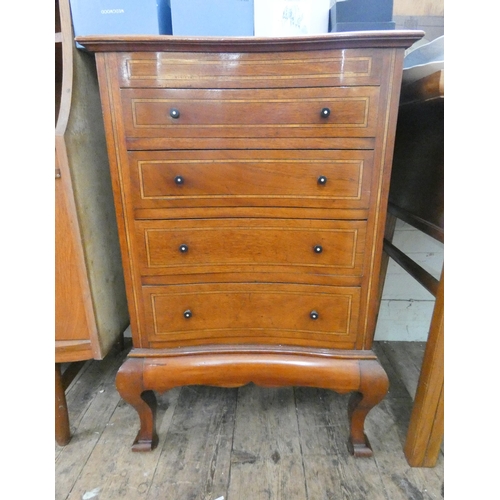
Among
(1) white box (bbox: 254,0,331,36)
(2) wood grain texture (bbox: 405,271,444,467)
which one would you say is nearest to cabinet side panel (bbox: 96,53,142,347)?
(1) white box (bbox: 254,0,331,36)

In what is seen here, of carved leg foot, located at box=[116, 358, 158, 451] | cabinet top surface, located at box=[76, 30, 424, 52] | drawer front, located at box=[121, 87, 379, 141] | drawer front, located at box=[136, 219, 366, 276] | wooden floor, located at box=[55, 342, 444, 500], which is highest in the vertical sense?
cabinet top surface, located at box=[76, 30, 424, 52]

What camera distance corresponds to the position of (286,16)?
928 millimetres

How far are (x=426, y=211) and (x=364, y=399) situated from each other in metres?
0.57

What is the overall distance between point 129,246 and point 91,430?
72 cm

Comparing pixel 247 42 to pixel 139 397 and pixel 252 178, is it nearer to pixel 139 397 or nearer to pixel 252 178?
pixel 252 178

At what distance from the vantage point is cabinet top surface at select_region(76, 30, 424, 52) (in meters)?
0.74

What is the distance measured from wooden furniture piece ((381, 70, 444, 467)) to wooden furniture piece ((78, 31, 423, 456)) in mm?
139

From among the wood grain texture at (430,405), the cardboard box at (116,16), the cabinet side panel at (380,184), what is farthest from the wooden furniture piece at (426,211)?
the cardboard box at (116,16)

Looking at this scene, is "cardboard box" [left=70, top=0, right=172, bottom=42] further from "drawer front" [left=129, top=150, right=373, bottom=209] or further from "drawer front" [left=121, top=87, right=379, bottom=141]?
"drawer front" [left=129, top=150, right=373, bottom=209]

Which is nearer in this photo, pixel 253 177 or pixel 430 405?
pixel 253 177

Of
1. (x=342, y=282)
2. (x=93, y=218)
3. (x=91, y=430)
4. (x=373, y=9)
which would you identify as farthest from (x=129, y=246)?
(x=373, y=9)

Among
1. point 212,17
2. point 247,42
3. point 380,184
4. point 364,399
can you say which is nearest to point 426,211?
point 380,184

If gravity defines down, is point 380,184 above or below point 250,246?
above

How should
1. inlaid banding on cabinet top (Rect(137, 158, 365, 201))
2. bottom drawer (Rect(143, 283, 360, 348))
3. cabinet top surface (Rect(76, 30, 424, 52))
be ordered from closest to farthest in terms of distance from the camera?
cabinet top surface (Rect(76, 30, 424, 52))
inlaid banding on cabinet top (Rect(137, 158, 365, 201))
bottom drawer (Rect(143, 283, 360, 348))
